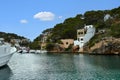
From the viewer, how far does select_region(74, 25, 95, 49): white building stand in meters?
129

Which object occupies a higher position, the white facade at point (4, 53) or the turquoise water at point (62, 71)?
the white facade at point (4, 53)

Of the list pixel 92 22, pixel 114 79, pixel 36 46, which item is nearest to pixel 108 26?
pixel 92 22

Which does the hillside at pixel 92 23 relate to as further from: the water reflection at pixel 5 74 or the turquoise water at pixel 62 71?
the water reflection at pixel 5 74

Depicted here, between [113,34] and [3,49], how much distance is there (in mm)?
66297

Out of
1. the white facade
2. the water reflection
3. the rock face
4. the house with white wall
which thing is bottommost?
the water reflection

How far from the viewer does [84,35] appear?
134 meters

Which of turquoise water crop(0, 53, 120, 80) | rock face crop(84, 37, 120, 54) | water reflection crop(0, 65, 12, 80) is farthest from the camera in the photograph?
rock face crop(84, 37, 120, 54)

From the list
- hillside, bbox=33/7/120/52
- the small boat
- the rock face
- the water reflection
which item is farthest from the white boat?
hillside, bbox=33/7/120/52

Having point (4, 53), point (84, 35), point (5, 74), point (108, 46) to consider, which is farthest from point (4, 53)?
point (84, 35)

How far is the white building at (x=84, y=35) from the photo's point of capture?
5064 inches

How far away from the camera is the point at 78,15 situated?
168 meters

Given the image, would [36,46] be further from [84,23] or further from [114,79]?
[114,79]

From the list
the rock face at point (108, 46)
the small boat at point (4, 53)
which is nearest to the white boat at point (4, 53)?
the small boat at point (4, 53)

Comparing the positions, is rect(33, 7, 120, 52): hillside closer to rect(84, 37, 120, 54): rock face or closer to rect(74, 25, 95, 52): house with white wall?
rect(74, 25, 95, 52): house with white wall
